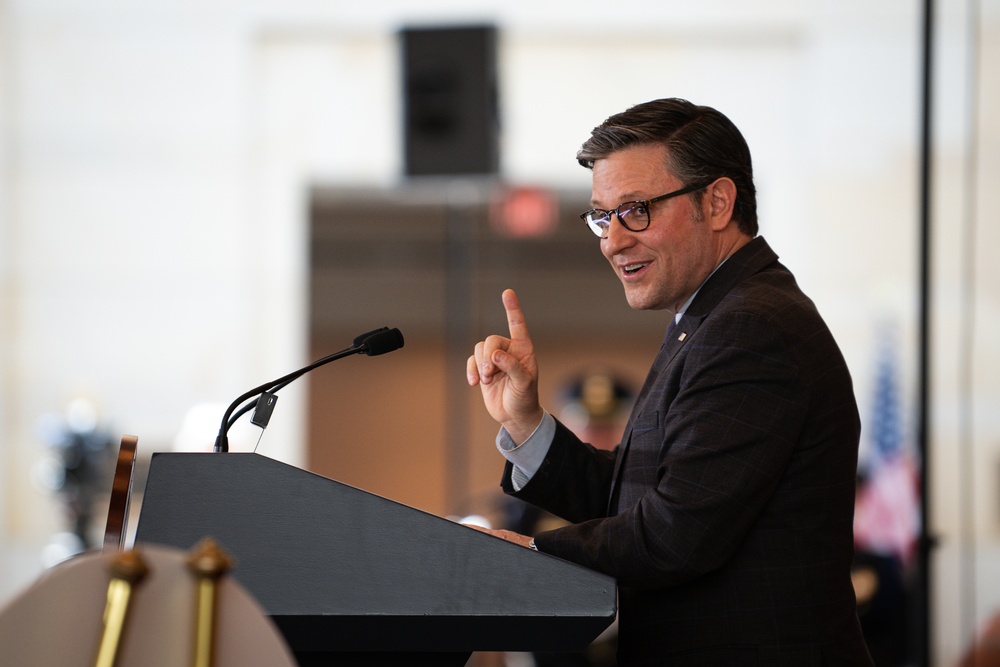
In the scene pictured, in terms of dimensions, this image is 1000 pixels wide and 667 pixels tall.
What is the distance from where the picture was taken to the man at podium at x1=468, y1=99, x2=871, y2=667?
50.3 inches

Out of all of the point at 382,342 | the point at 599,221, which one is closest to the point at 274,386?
the point at 382,342

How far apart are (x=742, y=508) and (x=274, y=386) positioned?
0.54 meters

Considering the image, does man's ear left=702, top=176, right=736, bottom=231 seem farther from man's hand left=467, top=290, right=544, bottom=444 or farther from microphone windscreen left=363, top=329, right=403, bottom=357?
microphone windscreen left=363, top=329, right=403, bottom=357

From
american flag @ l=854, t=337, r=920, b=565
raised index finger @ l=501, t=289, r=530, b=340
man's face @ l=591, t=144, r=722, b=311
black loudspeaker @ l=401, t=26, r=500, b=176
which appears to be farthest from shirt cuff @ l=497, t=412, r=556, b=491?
black loudspeaker @ l=401, t=26, r=500, b=176

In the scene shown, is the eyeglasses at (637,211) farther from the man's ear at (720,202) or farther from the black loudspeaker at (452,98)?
the black loudspeaker at (452,98)

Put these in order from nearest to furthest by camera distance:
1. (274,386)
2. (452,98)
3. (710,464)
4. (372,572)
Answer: (372,572)
(710,464)
(274,386)
(452,98)

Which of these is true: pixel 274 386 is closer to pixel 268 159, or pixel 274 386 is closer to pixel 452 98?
pixel 452 98

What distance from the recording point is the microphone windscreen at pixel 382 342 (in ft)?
4.85

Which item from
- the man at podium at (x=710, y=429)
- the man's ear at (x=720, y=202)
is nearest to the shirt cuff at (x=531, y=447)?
the man at podium at (x=710, y=429)

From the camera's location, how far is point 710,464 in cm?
A: 127

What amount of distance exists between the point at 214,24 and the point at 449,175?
1.80 m

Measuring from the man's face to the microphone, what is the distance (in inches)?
11.6

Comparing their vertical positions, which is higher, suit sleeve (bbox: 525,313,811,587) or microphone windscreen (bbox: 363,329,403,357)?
microphone windscreen (bbox: 363,329,403,357)

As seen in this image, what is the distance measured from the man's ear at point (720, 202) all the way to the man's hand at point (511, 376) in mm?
267
